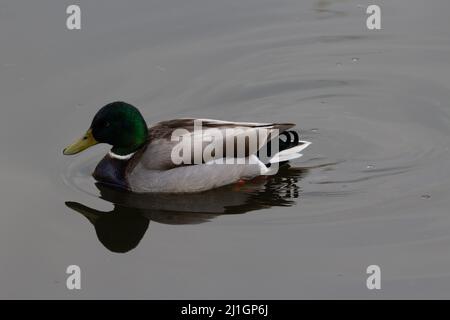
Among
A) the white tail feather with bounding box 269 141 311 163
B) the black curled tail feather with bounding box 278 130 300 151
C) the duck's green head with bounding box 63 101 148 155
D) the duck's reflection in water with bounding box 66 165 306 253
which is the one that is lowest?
the duck's reflection in water with bounding box 66 165 306 253

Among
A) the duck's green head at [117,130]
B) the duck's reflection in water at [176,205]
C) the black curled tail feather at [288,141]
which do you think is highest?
the duck's green head at [117,130]

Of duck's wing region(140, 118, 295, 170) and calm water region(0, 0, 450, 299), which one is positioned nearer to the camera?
calm water region(0, 0, 450, 299)

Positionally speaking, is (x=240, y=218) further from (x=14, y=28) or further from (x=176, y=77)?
(x=14, y=28)

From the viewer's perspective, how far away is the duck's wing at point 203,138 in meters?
8.99

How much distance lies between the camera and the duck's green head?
9125 millimetres

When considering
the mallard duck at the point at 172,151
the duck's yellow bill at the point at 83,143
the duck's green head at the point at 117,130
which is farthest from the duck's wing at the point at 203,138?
the duck's yellow bill at the point at 83,143

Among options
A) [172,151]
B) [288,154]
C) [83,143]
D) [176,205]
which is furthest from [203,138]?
[83,143]

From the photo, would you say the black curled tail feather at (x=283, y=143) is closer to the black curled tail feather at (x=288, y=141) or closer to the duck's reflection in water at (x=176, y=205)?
the black curled tail feather at (x=288, y=141)

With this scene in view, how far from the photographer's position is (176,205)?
347 inches

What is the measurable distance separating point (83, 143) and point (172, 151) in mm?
858

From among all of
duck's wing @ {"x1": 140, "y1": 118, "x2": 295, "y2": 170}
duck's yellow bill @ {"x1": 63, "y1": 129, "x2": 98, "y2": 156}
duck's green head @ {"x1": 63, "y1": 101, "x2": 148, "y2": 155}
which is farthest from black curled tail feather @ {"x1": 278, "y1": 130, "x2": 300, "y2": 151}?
duck's yellow bill @ {"x1": 63, "y1": 129, "x2": 98, "y2": 156}

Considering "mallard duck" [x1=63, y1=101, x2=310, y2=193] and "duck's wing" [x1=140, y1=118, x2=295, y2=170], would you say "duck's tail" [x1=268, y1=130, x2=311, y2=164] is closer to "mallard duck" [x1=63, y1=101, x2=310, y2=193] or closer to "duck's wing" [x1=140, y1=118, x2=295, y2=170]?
"mallard duck" [x1=63, y1=101, x2=310, y2=193]

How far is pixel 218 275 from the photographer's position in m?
7.57

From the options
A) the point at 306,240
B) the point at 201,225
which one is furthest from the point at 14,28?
the point at 306,240
